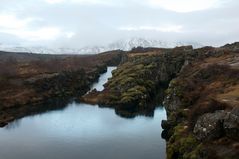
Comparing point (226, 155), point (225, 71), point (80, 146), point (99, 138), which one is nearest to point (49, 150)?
point (80, 146)

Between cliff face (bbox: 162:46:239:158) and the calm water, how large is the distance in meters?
5.25

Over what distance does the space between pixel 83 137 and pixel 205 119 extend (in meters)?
32.1

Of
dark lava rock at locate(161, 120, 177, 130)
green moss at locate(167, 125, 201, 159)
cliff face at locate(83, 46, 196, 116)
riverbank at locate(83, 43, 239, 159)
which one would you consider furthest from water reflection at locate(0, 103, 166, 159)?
cliff face at locate(83, 46, 196, 116)

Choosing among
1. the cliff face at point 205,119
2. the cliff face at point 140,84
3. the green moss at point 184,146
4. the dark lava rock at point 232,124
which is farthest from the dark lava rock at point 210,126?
the cliff face at point 140,84

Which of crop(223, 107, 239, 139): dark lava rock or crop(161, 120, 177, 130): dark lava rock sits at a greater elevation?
crop(223, 107, 239, 139): dark lava rock

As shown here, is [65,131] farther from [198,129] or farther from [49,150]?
[198,129]

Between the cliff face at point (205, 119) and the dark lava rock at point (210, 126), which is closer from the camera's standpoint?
the cliff face at point (205, 119)

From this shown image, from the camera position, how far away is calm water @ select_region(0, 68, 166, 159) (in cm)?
7475

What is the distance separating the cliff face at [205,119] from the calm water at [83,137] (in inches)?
207

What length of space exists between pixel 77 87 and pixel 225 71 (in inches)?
2898

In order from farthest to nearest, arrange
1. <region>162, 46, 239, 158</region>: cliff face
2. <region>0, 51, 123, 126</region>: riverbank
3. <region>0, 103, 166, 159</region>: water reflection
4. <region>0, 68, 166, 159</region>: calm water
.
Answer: <region>0, 51, 123, 126</region>: riverbank
<region>0, 103, 166, 159</region>: water reflection
<region>0, 68, 166, 159</region>: calm water
<region>162, 46, 239, 158</region>: cliff face

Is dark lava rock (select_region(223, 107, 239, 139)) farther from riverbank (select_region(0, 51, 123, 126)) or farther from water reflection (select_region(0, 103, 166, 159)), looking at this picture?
riverbank (select_region(0, 51, 123, 126))

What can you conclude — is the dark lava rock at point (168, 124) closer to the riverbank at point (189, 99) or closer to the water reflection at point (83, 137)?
the riverbank at point (189, 99)

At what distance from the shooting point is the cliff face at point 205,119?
191 feet
